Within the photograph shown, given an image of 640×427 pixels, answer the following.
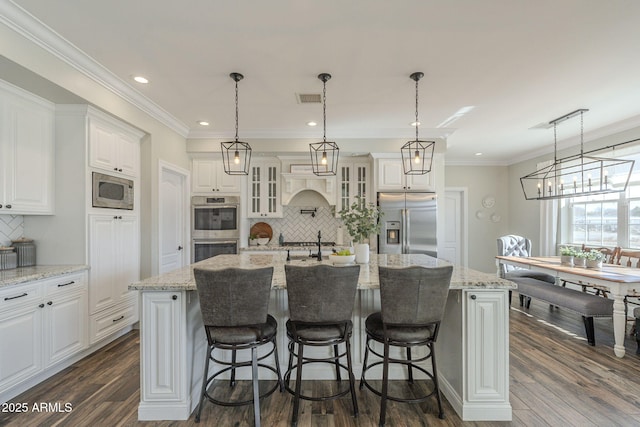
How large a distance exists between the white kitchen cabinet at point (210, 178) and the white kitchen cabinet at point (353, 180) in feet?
5.77

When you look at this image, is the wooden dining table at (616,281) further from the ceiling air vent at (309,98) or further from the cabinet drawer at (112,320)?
the cabinet drawer at (112,320)

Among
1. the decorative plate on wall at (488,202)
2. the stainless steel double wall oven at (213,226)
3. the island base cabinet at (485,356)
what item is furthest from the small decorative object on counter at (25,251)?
the decorative plate on wall at (488,202)

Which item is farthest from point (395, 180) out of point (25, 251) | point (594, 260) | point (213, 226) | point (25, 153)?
point (25, 251)

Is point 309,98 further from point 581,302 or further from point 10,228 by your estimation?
point 581,302

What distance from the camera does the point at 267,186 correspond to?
5031 millimetres

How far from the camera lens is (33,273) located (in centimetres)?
237

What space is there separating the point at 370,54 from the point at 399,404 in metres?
2.73

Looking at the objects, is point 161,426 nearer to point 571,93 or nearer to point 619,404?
point 619,404

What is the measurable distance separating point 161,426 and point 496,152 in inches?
264

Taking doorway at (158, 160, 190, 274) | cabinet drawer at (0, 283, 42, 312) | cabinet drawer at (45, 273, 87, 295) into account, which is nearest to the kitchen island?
cabinet drawer at (0, 283, 42, 312)

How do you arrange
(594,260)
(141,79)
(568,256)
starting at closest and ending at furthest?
1. (141,79)
2. (594,260)
3. (568,256)

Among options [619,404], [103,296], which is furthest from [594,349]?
[103,296]

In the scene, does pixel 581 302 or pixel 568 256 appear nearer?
pixel 581 302

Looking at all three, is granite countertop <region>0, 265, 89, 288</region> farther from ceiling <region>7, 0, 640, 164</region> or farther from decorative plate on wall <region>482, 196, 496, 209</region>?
decorative plate on wall <region>482, 196, 496, 209</region>
